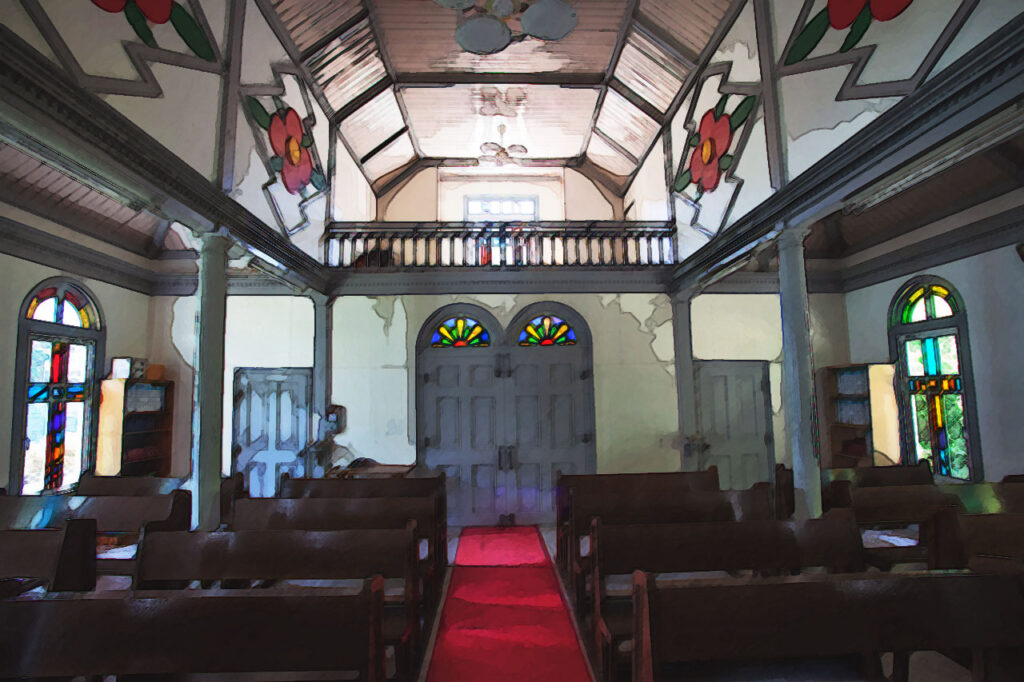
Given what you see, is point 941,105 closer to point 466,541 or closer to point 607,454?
point 607,454

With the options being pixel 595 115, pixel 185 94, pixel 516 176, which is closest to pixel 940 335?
pixel 595 115

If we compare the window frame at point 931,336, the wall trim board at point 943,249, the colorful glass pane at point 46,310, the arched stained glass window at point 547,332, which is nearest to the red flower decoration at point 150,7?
the colorful glass pane at point 46,310

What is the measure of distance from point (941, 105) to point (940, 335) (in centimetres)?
465

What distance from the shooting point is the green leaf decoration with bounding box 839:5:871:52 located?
167 inches

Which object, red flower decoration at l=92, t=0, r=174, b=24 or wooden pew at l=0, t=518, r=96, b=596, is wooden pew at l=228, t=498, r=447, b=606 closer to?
wooden pew at l=0, t=518, r=96, b=596

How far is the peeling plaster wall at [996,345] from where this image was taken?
5949mm

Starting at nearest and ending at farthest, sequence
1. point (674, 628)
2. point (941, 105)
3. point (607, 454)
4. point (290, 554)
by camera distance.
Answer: point (674, 628) < point (290, 554) < point (941, 105) < point (607, 454)

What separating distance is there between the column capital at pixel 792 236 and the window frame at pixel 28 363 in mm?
8084

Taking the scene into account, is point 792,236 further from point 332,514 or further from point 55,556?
point 55,556

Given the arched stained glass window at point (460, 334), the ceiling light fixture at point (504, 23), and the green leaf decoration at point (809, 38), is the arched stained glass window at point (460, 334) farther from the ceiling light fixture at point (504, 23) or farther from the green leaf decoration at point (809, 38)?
the green leaf decoration at point (809, 38)

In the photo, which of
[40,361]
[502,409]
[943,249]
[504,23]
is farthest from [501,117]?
[40,361]

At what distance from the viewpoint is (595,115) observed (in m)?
9.64

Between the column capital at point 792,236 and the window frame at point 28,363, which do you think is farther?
the window frame at point 28,363

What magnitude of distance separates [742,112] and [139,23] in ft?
18.6
